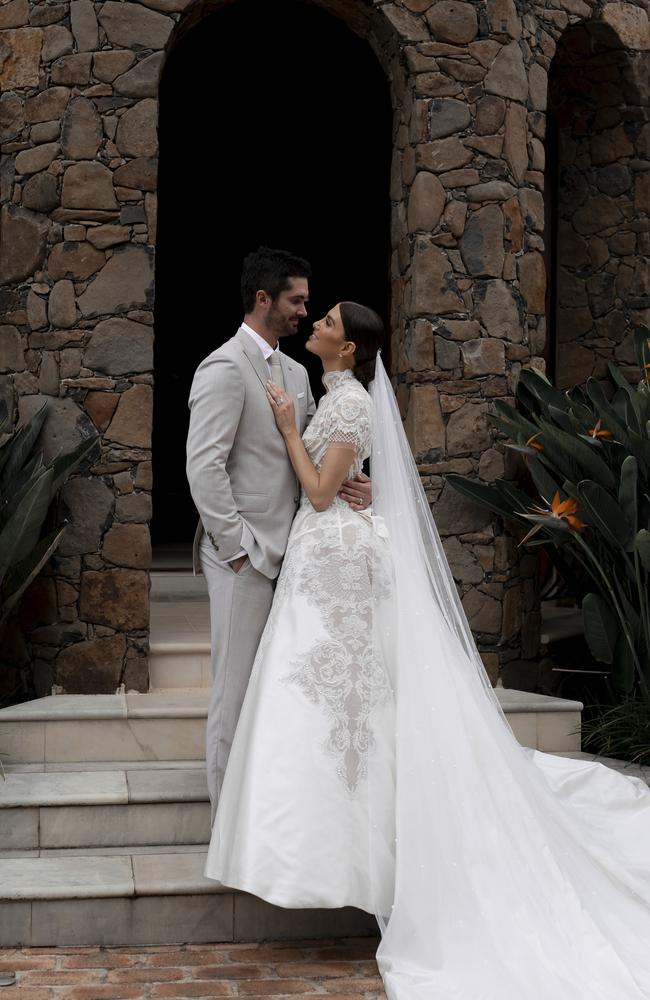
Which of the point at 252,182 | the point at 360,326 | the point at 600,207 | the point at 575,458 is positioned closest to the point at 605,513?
the point at 575,458

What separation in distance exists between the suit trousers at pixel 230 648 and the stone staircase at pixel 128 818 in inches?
13.7

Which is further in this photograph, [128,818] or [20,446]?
[20,446]

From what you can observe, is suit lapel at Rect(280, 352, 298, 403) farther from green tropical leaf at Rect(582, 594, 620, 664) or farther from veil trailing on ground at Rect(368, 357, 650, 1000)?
green tropical leaf at Rect(582, 594, 620, 664)

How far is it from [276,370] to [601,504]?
1.79 m

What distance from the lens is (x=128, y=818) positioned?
156 inches

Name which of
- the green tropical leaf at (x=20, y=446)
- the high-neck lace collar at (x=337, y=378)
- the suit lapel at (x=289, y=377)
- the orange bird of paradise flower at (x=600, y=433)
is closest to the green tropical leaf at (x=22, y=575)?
the green tropical leaf at (x=20, y=446)

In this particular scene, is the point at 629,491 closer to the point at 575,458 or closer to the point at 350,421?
the point at 575,458

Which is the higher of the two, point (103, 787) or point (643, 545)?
point (643, 545)

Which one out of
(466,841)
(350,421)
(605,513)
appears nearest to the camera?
(466,841)

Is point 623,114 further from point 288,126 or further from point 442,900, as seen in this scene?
point 442,900

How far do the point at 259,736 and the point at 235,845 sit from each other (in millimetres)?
315

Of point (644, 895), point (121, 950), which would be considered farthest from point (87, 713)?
point (644, 895)

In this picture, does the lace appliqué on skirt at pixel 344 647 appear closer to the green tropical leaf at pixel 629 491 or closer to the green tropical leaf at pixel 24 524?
the green tropical leaf at pixel 24 524

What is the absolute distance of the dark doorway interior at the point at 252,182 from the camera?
29.5 feet
